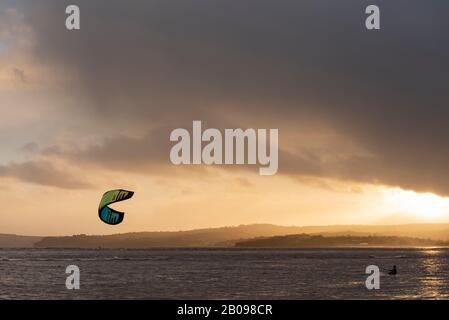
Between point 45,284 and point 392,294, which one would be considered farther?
point 45,284

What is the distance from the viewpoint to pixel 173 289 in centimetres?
8144

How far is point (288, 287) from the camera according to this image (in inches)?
3300
